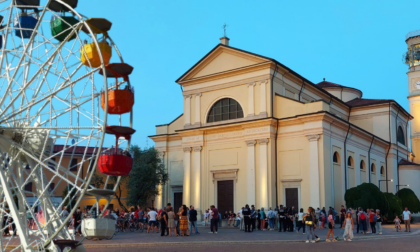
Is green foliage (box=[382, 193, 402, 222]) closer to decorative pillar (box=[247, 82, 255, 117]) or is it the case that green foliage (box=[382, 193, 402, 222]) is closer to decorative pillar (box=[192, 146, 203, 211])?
decorative pillar (box=[247, 82, 255, 117])

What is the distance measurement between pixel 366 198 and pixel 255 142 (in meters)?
8.65

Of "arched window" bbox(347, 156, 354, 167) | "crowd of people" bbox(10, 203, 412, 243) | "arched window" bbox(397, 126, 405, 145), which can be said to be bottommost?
"crowd of people" bbox(10, 203, 412, 243)

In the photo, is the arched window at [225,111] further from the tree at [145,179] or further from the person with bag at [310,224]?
the person with bag at [310,224]

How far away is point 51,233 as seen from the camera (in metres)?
12.6

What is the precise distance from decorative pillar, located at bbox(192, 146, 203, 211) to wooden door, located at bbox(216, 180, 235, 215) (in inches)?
62.3

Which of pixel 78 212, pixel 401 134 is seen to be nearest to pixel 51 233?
pixel 78 212

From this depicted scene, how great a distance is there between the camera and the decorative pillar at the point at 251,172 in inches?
1372

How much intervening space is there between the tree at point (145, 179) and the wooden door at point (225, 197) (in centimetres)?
564

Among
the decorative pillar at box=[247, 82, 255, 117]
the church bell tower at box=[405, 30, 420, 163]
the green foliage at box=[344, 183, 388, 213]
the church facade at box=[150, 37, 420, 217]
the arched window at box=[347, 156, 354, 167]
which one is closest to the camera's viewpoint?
the green foliage at box=[344, 183, 388, 213]

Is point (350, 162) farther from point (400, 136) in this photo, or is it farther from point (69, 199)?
point (69, 199)

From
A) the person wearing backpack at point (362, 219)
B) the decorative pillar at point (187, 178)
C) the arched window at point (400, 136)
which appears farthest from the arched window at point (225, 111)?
the arched window at point (400, 136)

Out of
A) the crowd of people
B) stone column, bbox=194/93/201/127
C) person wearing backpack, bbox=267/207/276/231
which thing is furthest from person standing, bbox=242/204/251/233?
stone column, bbox=194/93/201/127

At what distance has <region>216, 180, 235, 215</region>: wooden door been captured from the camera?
120ft

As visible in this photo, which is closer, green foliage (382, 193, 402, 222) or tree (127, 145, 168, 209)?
green foliage (382, 193, 402, 222)
